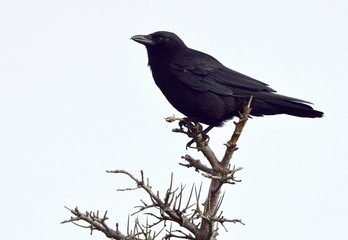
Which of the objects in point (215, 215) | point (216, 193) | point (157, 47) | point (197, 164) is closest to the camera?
point (215, 215)

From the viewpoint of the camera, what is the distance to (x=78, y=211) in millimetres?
5047

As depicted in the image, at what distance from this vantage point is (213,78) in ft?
29.0

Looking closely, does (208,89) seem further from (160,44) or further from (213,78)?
(160,44)

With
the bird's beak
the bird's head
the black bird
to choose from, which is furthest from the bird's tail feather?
the bird's beak

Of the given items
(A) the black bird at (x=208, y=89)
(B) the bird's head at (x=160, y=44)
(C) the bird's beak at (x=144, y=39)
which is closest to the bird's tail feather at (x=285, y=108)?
(A) the black bird at (x=208, y=89)

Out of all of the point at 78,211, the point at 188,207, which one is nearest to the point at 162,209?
the point at 188,207

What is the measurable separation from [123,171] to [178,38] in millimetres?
4626

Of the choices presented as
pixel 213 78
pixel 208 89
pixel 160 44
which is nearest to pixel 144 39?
pixel 160 44

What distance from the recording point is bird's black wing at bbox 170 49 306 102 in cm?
854

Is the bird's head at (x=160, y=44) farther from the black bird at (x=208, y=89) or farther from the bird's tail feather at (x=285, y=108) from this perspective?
the bird's tail feather at (x=285, y=108)

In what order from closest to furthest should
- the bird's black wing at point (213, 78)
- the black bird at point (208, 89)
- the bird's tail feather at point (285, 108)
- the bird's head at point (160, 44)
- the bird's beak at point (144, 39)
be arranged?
the bird's tail feather at point (285, 108)
the black bird at point (208, 89)
the bird's black wing at point (213, 78)
the bird's head at point (160, 44)
the bird's beak at point (144, 39)

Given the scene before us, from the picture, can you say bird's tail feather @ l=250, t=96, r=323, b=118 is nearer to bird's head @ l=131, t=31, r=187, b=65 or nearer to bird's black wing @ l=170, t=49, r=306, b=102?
bird's black wing @ l=170, t=49, r=306, b=102

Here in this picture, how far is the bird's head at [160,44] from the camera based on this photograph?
9.09m

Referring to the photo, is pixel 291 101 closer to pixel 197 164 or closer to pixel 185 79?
pixel 185 79
